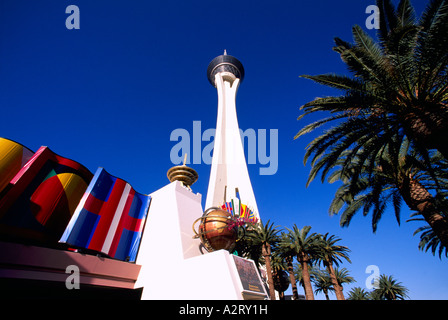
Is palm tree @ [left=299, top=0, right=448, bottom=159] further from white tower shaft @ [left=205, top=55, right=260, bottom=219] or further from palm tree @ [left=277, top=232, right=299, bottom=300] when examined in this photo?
white tower shaft @ [left=205, top=55, right=260, bottom=219]

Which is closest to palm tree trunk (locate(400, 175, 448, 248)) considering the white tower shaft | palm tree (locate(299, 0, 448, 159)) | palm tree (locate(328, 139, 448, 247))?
palm tree (locate(328, 139, 448, 247))

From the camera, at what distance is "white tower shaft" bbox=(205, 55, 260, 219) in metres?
26.5

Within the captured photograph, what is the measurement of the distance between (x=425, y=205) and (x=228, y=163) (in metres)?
23.5

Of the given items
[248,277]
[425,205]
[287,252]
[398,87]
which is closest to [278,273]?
[287,252]

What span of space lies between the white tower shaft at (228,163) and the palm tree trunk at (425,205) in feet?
49.7

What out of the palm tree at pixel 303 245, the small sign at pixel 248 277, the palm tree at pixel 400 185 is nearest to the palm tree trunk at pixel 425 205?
the palm tree at pixel 400 185

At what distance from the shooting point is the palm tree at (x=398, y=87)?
259 inches

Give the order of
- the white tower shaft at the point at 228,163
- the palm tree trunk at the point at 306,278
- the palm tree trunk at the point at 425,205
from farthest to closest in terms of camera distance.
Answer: the white tower shaft at the point at 228,163
the palm tree trunk at the point at 306,278
the palm tree trunk at the point at 425,205

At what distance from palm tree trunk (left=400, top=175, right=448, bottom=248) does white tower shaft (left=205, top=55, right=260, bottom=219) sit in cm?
1516

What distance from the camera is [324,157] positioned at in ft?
32.1

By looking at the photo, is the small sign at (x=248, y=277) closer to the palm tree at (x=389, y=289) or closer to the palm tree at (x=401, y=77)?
the palm tree at (x=401, y=77)

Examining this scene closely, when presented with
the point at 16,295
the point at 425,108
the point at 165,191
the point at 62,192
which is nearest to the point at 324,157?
the point at 425,108

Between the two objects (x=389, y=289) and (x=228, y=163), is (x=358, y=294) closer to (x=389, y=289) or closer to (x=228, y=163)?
(x=389, y=289)
